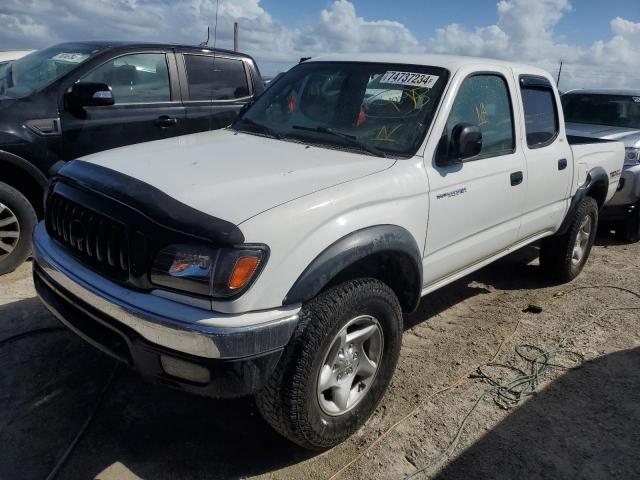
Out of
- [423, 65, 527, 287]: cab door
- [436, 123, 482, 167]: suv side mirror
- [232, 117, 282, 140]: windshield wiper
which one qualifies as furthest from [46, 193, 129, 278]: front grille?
[436, 123, 482, 167]: suv side mirror

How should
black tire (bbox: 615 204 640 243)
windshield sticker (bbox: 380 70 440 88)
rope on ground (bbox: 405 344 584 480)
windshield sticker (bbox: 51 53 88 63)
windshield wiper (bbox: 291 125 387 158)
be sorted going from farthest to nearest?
black tire (bbox: 615 204 640 243) < windshield sticker (bbox: 51 53 88 63) < windshield sticker (bbox: 380 70 440 88) < windshield wiper (bbox: 291 125 387 158) < rope on ground (bbox: 405 344 584 480)

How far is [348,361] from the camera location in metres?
2.72

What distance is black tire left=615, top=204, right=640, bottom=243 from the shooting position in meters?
6.77

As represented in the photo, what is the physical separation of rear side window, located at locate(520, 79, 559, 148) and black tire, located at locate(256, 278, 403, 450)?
205 cm

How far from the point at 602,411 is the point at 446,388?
0.87 m

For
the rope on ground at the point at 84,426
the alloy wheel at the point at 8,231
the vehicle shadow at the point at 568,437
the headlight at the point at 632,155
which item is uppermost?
the headlight at the point at 632,155

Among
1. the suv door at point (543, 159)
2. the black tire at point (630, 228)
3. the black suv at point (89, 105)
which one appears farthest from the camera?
the black tire at point (630, 228)

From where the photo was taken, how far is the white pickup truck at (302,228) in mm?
2199

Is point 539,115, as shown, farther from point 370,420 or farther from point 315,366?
point 315,366

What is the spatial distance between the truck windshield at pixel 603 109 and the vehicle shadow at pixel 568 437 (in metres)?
5.39

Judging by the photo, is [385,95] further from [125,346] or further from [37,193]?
[37,193]

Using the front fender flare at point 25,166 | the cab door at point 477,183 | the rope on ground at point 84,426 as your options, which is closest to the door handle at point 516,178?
the cab door at point 477,183

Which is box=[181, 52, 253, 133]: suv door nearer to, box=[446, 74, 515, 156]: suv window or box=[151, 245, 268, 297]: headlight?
box=[446, 74, 515, 156]: suv window

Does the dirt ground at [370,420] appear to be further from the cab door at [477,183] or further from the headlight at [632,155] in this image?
the headlight at [632,155]
